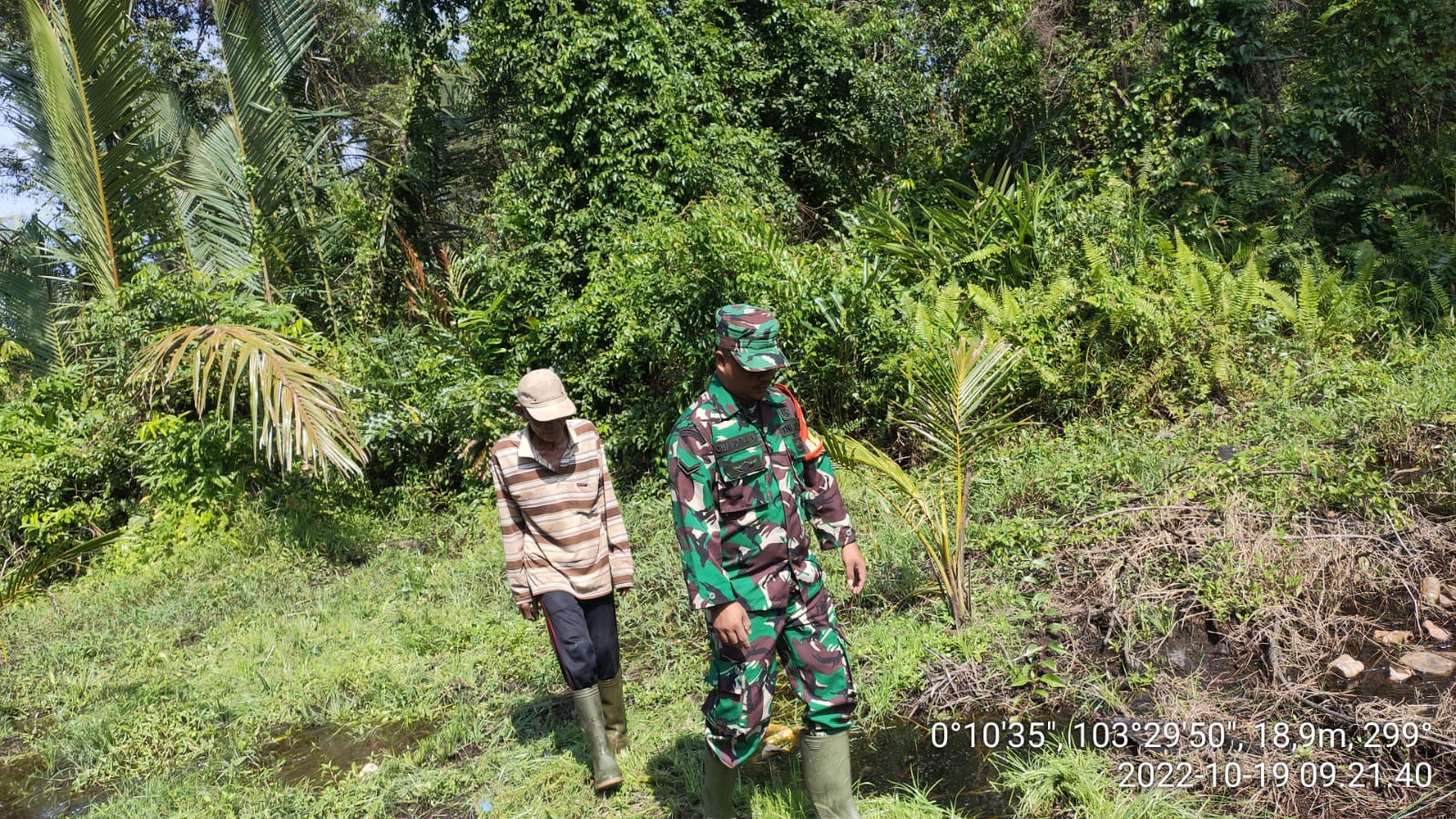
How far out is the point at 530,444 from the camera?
13.1 ft

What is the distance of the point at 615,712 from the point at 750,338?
6.46 ft

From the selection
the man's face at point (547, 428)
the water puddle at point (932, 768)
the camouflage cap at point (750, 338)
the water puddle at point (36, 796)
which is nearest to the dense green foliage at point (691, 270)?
the water puddle at point (36, 796)

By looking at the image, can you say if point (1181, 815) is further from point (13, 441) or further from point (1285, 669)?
point (13, 441)

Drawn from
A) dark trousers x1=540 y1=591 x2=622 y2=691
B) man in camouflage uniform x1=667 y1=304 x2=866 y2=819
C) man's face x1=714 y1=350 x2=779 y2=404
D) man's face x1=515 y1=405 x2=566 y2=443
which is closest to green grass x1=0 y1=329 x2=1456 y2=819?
dark trousers x1=540 y1=591 x2=622 y2=691

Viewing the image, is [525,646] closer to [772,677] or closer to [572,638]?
[572,638]

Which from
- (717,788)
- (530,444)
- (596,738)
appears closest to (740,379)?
(530,444)

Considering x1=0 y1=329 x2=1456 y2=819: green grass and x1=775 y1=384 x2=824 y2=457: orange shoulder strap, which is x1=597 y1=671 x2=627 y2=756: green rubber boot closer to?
x1=0 y1=329 x2=1456 y2=819: green grass

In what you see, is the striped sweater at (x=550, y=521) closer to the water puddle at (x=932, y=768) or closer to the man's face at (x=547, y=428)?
the man's face at (x=547, y=428)


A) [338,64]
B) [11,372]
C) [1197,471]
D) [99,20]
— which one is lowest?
[1197,471]

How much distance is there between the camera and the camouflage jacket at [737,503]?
306 cm

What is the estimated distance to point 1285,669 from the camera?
13.1ft

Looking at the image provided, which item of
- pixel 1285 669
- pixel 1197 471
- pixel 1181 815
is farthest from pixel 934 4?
pixel 1181 815

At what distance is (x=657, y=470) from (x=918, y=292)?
2632 mm

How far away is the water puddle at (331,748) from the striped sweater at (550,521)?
1.33 m
